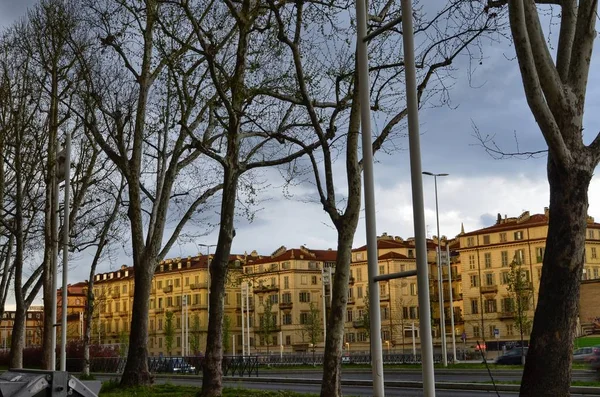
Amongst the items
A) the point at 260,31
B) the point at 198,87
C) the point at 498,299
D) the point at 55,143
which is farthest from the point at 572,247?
the point at 498,299

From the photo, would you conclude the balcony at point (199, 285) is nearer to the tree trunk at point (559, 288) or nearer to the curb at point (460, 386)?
the curb at point (460, 386)

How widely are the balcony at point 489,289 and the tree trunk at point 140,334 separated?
82643mm

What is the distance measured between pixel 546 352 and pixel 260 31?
10.0 m

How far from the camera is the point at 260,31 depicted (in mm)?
16859

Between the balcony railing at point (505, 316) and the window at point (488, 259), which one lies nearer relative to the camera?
the balcony railing at point (505, 316)

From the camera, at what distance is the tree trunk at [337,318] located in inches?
576

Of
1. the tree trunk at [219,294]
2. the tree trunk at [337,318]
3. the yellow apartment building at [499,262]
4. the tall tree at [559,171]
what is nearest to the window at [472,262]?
the yellow apartment building at [499,262]

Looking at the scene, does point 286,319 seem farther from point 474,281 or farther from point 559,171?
point 559,171

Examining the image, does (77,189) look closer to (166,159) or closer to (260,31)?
(166,159)

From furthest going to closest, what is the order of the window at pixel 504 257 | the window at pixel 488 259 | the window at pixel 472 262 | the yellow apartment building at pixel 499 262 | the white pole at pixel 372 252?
the window at pixel 472 262 < the window at pixel 488 259 < the window at pixel 504 257 < the yellow apartment building at pixel 499 262 < the white pole at pixel 372 252

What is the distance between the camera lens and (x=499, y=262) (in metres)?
103

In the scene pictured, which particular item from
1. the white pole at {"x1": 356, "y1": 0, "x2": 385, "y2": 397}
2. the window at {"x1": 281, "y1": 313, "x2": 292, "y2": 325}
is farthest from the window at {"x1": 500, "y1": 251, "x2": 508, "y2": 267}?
the white pole at {"x1": 356, "y1": 0, "x2": 385, "y2": 397}

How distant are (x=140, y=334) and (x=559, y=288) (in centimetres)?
1754

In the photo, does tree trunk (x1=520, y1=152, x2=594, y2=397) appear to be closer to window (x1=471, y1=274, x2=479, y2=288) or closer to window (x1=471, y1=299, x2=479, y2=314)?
window (x1=471, y1=299, x2=479, y2=314)
